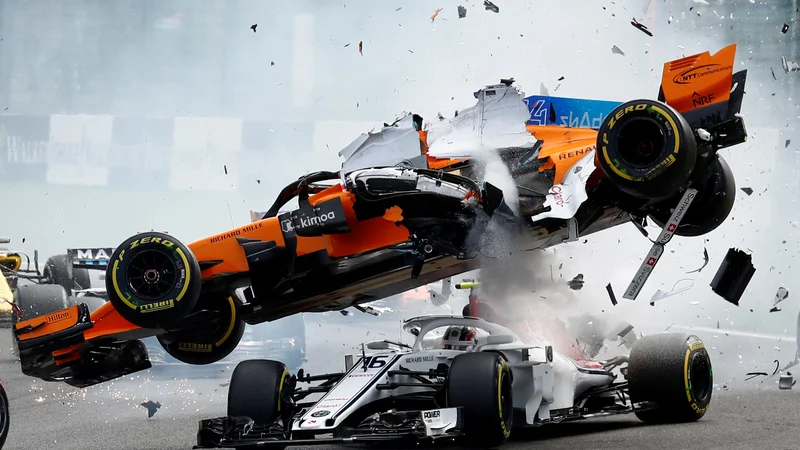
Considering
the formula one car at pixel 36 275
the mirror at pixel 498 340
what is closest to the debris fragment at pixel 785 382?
the mirror at pixel 498 340

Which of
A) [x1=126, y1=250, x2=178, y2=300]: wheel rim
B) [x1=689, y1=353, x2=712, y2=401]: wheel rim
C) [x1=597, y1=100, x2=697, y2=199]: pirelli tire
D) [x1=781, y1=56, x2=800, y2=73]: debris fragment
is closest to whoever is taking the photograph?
[x1=597, y1=100, x2=697, y2=199]: pirelli tire

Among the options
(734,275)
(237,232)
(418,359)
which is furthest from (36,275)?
(734,275)

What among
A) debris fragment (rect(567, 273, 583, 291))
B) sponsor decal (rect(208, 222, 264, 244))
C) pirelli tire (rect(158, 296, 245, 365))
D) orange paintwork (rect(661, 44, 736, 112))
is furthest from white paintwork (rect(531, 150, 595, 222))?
pirelli tire (rect(158, 296, 245, 365))

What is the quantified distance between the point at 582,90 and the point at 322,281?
5.66 m

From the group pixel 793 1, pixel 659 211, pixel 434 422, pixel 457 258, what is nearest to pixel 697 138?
pixel 659 211

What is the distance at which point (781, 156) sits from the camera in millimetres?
18438

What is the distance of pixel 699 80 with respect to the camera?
960 centimetres

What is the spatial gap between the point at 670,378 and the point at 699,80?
3.84m

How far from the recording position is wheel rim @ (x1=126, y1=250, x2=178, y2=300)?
32.9 feet

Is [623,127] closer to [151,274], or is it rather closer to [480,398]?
[480,398]

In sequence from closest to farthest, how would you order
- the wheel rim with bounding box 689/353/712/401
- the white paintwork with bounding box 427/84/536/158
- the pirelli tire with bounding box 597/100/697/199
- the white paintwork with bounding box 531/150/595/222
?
the pirelli tire with bounding box 597/100/697/199 < the white paintwork with bounding box 531/150/595/222 < the white paintwork with bounding box 427/84/536/158 < the wheel rim with bounding box 689/353/712/401

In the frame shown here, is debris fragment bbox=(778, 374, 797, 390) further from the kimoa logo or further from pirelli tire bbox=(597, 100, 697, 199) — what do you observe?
the kimoa logo

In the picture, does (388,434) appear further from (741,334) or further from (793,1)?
(741,334)

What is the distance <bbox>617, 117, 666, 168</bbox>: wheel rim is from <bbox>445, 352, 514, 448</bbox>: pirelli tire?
2.21 m
